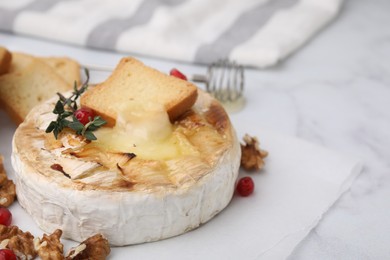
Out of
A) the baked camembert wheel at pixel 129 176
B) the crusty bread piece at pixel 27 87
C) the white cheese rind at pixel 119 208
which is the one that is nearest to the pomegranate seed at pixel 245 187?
the baked camembert wheel at pixel 129 176

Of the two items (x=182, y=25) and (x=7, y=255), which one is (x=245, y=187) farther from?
(x=182, y=25)

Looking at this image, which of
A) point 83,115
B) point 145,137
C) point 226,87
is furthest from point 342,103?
point 83,115

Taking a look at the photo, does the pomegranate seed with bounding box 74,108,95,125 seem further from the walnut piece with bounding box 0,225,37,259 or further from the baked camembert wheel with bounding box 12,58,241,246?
the walnut piece with bounding box 0,225,37,259

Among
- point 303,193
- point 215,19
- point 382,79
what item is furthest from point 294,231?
point 215,19

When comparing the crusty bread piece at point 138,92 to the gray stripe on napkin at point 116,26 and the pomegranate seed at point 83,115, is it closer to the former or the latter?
the pomegranate seed at point 83,115

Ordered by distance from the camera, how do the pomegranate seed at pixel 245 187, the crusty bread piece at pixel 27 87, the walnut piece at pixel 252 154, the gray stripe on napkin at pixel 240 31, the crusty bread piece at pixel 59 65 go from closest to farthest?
1. the pomegranate seed at pixel 245 187
2. the walnut piece at pixel 252 154
3. the crusty bread piece at pixel 27 87
4. the crusty bread piece at pixel 59 65
5. the gray stripe on napkin at pixel 240 31

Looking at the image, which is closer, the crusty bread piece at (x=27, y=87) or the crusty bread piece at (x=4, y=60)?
the crusty bread piece at (x=27, y=87)

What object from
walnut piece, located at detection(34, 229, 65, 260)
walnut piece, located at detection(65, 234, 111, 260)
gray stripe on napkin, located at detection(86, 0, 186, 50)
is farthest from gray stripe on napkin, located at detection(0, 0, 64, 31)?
walnut piece, located at detection(65, 234, 111, 260)
